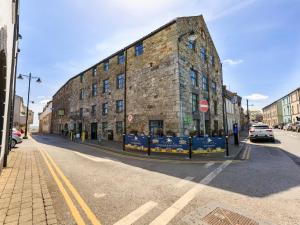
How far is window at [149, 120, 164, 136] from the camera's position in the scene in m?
15.0

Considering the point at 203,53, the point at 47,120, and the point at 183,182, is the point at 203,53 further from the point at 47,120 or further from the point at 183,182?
the point at 47,120

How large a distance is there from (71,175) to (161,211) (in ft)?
13.3

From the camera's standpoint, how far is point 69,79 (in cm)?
3108

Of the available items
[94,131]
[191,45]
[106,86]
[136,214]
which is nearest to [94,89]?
[106,86]

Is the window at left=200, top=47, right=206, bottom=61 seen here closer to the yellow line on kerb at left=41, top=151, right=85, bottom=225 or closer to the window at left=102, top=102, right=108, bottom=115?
the window at left=102, top=102, right=108, bottom=115

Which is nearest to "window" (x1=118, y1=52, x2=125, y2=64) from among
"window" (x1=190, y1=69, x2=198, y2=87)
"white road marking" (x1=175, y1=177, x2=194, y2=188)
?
"window" (x1=190, y1=69, x2=198, y2=87)

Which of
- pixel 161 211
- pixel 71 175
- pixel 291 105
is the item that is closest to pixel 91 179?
pixel 71 175

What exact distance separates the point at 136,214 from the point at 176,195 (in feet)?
4.49

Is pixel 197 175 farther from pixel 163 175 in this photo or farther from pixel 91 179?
pixel 91 179

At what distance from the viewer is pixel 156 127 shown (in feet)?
51.2

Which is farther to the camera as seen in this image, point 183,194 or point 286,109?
point 286,109

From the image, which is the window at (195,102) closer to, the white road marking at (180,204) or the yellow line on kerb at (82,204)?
the white road marking at (180,204)

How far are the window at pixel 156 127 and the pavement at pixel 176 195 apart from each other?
7.86 m

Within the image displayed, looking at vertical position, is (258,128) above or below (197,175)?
above
